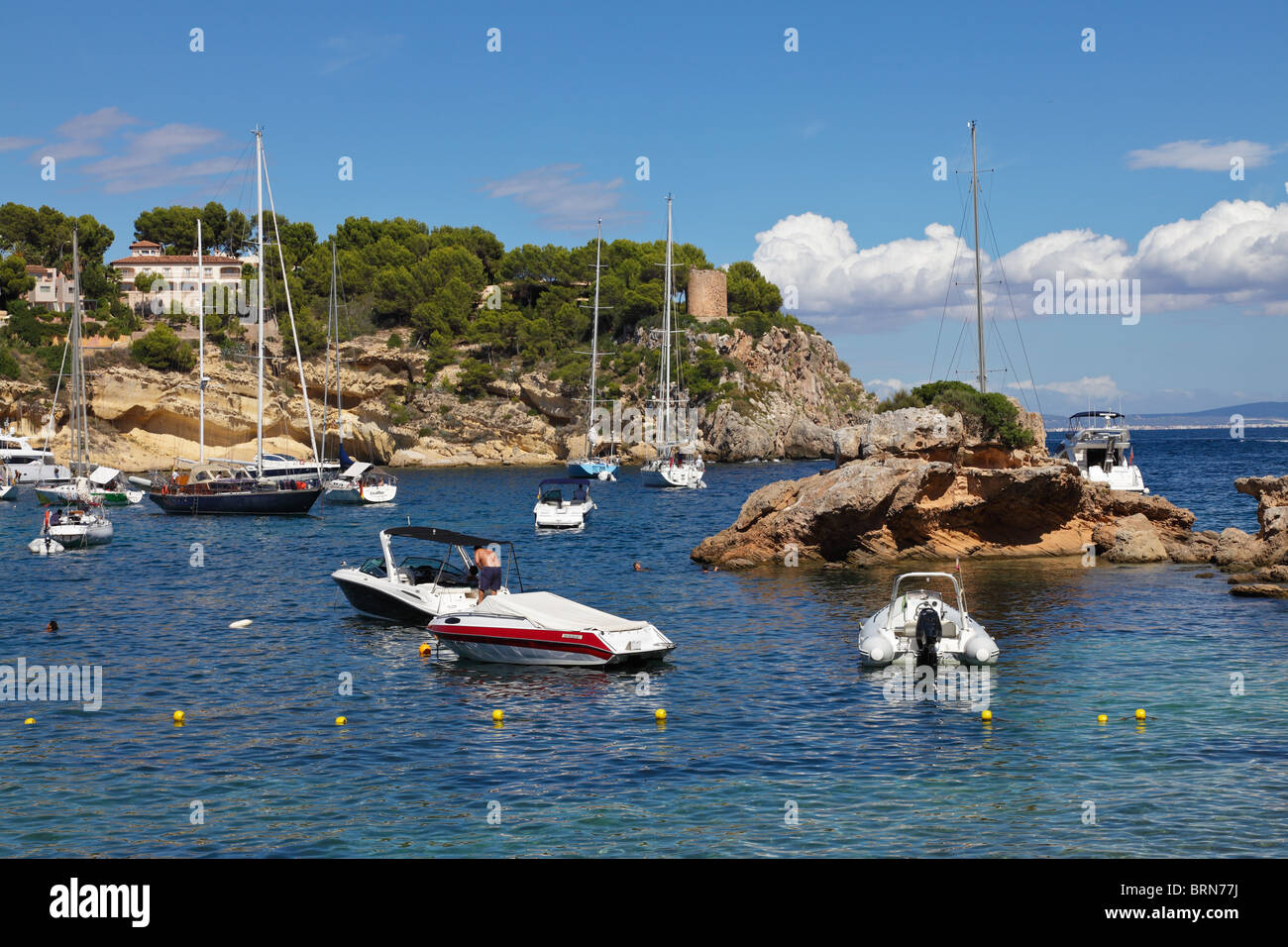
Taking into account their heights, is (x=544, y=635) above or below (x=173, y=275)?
below

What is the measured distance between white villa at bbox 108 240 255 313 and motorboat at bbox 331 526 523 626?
10380 centimetres

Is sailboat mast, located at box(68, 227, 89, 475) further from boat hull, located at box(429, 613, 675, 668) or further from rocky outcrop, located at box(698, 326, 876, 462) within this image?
rocky outcrop, located at box(698, 326, 876, 462)

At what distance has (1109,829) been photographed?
533 inches

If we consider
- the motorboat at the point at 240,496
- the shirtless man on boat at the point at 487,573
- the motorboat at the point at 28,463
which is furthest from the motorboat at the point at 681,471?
the shirtless man on boat at the point at 487,573

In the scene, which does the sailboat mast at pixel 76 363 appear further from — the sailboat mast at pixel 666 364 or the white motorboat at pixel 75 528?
the sailboat mast at pixel 666 364

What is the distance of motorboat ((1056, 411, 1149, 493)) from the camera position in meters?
55.8

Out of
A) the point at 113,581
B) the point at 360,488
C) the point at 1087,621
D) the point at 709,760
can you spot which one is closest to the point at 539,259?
the point at 360,488

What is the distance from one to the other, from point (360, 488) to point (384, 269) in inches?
2678

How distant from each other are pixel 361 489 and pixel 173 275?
77.6 m

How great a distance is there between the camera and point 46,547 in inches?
1843

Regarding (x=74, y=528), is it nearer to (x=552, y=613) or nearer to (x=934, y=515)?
(x=552, y=613)

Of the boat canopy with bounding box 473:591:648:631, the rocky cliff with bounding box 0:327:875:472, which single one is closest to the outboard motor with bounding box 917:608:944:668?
the boat canopy with bounding box 473:591:648:631

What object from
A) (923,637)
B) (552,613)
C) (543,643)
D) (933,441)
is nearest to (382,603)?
(552,613)
